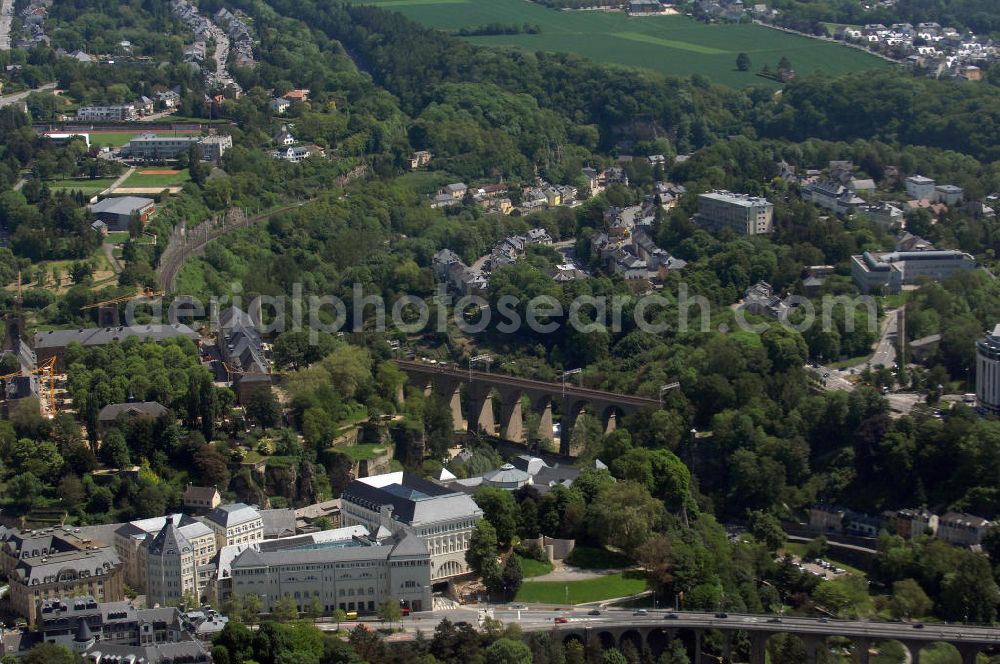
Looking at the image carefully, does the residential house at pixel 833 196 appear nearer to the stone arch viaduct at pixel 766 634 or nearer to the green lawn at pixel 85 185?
the green lawn at pixel 85 185

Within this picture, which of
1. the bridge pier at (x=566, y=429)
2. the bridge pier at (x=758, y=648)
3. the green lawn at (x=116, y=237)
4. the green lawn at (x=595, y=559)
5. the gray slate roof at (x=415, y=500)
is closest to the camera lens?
the bridge pier at (x=758, y=648)

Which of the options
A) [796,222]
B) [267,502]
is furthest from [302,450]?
[796,222]

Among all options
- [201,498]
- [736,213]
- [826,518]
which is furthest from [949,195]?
[201,498]

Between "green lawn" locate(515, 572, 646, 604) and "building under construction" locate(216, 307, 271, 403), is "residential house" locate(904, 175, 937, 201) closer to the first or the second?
"building under construction" locate(216, 307, 271, 403)

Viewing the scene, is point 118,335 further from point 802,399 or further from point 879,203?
point 879,203

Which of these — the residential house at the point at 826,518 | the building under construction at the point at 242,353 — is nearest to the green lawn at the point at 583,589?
the residential house at the point at 826,518

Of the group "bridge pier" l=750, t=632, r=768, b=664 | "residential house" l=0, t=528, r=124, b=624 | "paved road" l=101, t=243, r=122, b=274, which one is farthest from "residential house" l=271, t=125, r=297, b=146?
"bridge pier" l=750, t=632, r=768, b=664
